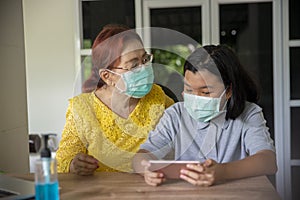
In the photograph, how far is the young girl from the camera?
67 centimetres

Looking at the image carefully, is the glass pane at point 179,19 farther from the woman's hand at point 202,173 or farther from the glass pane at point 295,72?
the woman's hand at point 202,173

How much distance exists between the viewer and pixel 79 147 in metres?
0.72

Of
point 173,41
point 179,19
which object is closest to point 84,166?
point 173,41

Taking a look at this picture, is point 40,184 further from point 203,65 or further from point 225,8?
point 225,8

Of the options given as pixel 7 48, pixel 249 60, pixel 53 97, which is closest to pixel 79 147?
pixel 53 97

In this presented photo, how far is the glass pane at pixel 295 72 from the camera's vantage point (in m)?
0.98

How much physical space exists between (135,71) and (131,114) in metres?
0.09

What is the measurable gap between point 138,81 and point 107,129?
0.11 metres

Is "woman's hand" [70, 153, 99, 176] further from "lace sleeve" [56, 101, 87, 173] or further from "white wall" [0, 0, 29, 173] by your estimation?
"white wall" [0, 0, 29, 173]

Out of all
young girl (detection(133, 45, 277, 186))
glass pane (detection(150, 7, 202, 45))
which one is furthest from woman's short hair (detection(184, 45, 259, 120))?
glass pane (detection(150, 7, 202, 45))

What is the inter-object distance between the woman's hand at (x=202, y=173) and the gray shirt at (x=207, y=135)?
0.12 metres

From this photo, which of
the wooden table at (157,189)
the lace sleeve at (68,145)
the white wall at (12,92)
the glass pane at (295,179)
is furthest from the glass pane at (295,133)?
the white wall at (12,92)

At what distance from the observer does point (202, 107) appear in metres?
0.69

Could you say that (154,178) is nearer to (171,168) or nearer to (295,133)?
(171,168)
